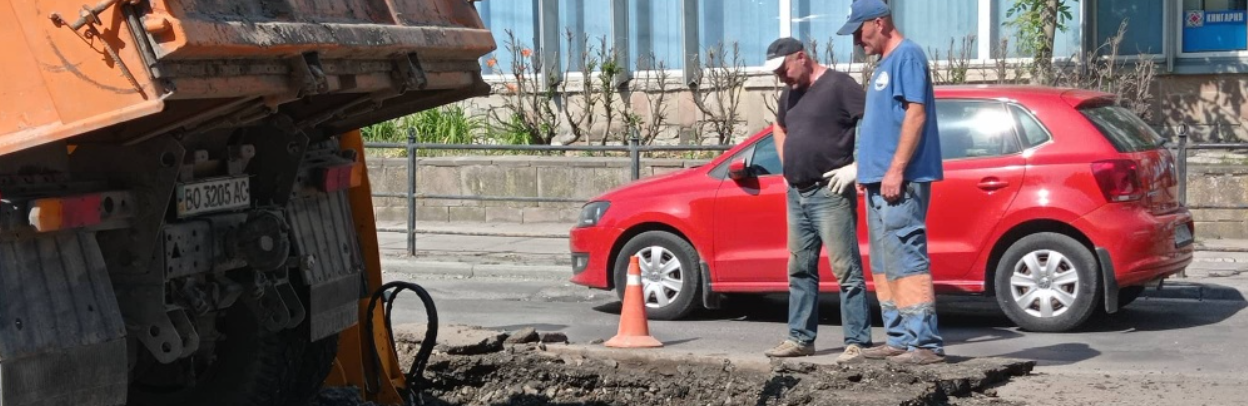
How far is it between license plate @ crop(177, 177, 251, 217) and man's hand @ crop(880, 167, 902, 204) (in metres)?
3.16

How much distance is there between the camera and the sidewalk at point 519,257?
444 inches

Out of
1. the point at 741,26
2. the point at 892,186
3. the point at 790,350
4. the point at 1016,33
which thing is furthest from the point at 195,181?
the point at 741,26

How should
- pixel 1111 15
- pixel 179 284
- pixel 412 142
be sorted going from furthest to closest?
1. pixel 1111 15
2. pixel 412 142
3. pixel 179 284

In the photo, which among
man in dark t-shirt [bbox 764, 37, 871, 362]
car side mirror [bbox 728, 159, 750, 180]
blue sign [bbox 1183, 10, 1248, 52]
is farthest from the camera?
blue sign [bbox 1183, 10, 1248, 52]

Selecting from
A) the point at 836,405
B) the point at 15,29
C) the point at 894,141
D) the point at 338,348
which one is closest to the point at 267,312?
the point at 338,348

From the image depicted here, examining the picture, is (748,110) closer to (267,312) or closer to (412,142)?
(412,142)

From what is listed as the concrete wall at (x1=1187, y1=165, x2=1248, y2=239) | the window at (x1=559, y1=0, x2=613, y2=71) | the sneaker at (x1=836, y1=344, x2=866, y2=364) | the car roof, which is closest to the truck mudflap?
the sneaker at (x1=836, y1=344, x2=866, y2=364)

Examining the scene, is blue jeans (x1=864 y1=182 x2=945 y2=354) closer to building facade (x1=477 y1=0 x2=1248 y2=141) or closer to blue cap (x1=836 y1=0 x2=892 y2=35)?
blue cap (x1=836 y1=0 x2=892 y2=35)

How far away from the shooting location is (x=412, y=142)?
1532 cm

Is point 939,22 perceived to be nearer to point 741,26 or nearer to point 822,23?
point 822,23

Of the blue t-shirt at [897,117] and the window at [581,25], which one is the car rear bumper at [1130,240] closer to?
the blue t-shirt at [897,117]

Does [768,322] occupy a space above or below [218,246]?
below

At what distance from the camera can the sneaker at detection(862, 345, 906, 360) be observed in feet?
25.5

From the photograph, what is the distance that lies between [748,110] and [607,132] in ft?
5.42
